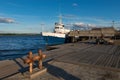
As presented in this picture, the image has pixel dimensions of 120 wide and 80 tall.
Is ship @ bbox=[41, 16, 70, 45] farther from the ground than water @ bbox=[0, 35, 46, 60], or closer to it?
farther from the ground

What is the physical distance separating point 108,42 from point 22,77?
17.9m

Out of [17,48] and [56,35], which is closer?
[17,48]

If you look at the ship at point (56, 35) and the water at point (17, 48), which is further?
the ship at point (56, 35)

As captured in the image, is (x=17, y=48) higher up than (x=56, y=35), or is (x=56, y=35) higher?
(x=56, y=35)

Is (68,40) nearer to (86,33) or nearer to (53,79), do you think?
(86,33)

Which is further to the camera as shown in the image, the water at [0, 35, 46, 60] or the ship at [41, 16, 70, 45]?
the ship at [41, 16, 70, 45]

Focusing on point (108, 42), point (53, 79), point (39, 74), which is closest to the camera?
point (53, 79)

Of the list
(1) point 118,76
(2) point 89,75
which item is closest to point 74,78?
(2) point 89,75

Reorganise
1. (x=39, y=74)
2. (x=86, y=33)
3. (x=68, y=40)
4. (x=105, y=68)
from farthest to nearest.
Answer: (x=68, y=40) < (x=86, y=33) < (x=105, y=68) < (x=39, y=74)

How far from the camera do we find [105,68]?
691 centimetres

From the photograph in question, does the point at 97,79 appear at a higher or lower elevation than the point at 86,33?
lower

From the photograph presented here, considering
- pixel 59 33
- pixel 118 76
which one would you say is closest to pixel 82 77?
pixel 118 76

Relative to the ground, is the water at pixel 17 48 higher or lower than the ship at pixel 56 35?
lower

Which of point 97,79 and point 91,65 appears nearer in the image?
point 97,79
